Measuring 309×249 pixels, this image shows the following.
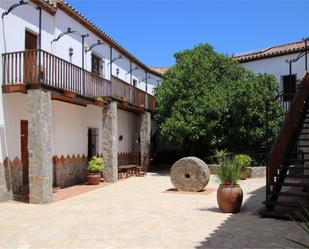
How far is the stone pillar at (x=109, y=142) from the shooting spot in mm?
17422

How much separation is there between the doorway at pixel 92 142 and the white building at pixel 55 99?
0.04 m

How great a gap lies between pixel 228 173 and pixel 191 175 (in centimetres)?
423

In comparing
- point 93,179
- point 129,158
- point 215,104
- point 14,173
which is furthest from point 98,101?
point 129,158

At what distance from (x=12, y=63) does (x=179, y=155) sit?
16925 millimetres

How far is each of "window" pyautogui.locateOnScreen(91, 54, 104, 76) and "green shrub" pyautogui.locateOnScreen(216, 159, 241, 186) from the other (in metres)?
10.1

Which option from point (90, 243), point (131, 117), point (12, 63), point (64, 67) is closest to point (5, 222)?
point (90, 243)

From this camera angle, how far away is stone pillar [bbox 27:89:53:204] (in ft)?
37.6

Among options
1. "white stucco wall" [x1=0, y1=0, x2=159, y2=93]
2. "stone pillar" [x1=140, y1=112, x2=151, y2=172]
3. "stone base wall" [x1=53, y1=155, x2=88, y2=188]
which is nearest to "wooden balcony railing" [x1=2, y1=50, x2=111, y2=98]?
"white stucco wall" [x1=0, y1=0, x2=159, y2=93]

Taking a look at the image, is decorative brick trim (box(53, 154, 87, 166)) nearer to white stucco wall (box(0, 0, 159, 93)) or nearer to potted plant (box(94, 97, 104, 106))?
potted plant (box(94, 97, 104, 106))

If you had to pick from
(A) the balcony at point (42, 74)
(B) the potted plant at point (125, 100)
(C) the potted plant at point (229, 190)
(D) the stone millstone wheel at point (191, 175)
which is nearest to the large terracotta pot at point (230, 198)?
(C) the potted plant at point (229, 190)

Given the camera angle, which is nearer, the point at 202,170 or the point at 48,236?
the point at 48,236

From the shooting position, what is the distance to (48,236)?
755 centimetres

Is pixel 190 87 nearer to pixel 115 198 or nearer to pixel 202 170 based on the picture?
pixel 202 170

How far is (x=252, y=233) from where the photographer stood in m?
7.52
